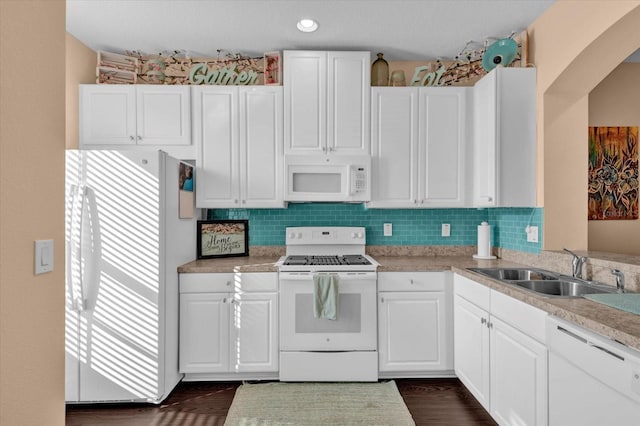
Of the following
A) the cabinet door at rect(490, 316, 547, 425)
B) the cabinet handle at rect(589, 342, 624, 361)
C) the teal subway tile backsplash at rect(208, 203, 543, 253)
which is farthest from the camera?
the teal subway tile backsplash at rect(208, 203, 543, 253)

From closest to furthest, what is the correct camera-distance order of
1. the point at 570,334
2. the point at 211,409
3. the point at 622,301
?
the point at 570,334
the point at 622,301
the point at 211,409

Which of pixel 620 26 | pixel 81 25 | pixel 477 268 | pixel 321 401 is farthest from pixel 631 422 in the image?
pixel 81 25

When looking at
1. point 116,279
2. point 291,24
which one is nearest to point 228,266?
point 116,279

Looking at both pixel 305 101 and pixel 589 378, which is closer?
pixel 589 378

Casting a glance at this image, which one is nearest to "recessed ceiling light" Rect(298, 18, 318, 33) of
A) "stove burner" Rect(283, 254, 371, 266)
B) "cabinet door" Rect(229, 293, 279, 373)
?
"stove burner" Rect(283, 254, 371, 266)

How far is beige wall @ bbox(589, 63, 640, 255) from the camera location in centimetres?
306

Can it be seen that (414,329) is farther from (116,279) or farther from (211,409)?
(116,279)

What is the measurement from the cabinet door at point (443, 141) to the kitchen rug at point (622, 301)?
4.86ft

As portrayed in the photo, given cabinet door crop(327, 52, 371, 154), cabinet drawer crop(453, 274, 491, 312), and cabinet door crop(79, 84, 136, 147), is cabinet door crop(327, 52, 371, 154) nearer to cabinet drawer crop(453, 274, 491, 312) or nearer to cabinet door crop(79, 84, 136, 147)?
cabinet drawer crop(453, 274, 491, 312)

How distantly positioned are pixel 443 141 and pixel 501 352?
5.52 ft

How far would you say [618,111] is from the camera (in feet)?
10.0

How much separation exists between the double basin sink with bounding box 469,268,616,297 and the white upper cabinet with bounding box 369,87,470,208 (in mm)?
701
